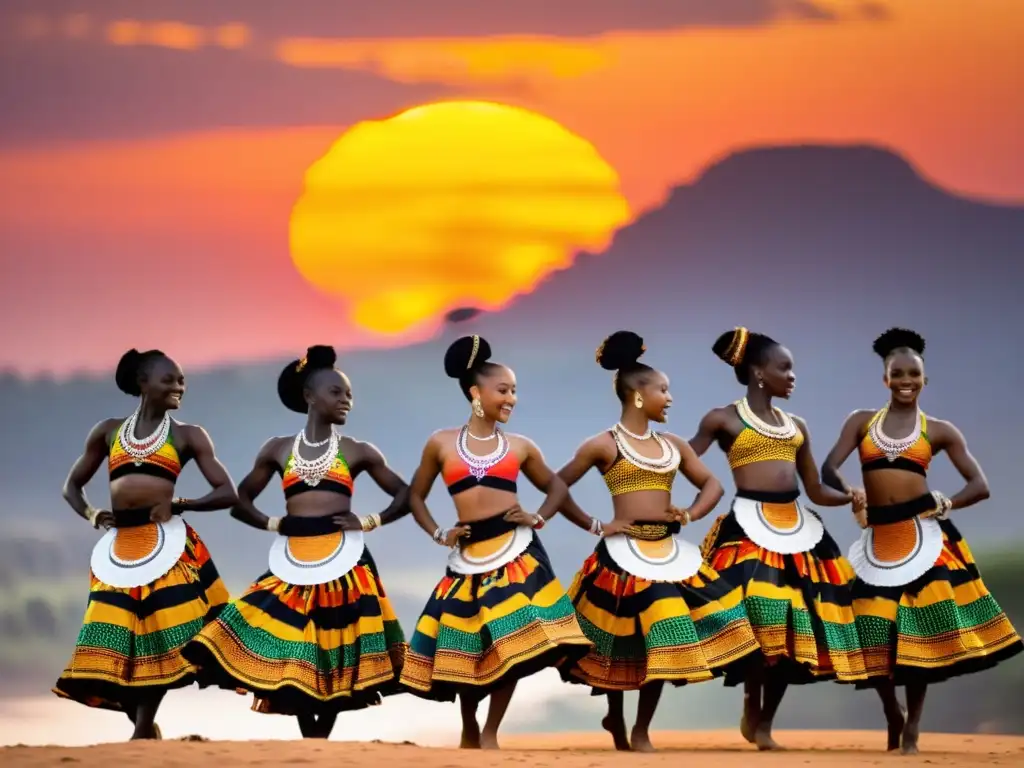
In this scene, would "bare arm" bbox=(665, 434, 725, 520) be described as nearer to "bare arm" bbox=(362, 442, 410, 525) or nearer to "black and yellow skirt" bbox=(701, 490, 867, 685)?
"black and yellow skirt" bbox=(701, 490, 867, 685)

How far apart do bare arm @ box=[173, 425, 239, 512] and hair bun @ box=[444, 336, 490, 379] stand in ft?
4.67

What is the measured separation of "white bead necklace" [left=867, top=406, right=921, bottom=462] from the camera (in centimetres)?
1083

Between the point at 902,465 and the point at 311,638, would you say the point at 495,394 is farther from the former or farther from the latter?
the point at 902,465

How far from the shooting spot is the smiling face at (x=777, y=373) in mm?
11016

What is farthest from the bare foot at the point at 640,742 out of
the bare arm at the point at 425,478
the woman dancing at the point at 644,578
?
the bare arm at the point at 425,478

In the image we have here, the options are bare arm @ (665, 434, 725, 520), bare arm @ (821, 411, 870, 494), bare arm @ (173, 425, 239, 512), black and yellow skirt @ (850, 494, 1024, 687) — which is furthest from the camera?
bare arm @ (821, 411, 870, 494)

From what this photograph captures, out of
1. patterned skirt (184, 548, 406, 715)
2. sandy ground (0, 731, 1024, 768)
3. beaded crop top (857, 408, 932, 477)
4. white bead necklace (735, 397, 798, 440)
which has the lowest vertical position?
sandy ground (0, 731, 1024, 768)

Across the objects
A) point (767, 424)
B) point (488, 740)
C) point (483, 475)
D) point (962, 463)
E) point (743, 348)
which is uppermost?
point (743, 348)

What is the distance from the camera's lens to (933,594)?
418 inches

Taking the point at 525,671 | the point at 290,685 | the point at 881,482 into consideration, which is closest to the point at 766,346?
the point at 881,482

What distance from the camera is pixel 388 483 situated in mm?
10805

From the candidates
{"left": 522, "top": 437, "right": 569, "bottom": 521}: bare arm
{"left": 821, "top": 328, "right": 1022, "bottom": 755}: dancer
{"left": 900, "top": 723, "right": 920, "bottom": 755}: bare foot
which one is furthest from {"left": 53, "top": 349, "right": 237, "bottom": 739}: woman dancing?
Answer: {"left": 900, "top": 723, "right": 920, "bottom": 755}: bare foot

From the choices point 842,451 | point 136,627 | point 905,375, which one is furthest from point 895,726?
point 136,627

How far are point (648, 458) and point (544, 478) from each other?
1.95ft
